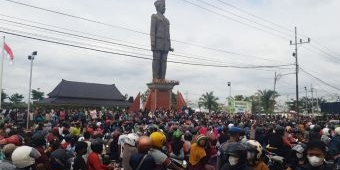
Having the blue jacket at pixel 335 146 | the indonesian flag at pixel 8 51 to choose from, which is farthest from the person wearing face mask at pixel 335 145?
the indonesian flag at pixel 8 51

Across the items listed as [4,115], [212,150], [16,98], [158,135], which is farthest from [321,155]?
[16,98]

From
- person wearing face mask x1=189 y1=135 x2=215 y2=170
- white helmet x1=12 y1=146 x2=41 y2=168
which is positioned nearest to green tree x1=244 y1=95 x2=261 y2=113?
person wearing face mask x1=189 y1=135 x2=215 y2=170

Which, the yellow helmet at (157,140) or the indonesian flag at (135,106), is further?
the indonesian flag at (135,106)

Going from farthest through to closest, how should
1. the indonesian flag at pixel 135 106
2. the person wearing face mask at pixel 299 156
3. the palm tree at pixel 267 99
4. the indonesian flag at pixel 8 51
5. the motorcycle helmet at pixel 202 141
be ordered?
the palm tree at pixel 267 99 < the indonesian flag at pixel 135 106 < the indonesian flag at pixel 8 51 < the motorcycle helmet at pixel 202 141 < the person wearing face mask at pixel 299 156

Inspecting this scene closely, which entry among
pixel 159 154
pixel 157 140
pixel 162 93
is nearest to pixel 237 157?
pixel 159 154

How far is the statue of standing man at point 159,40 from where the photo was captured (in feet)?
130

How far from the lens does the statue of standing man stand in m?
39.5

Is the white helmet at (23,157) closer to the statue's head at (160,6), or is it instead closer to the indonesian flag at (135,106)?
the indonesian flag at (135,106)

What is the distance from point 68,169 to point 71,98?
151ft

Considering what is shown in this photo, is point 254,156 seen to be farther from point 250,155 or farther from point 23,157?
point 23,157

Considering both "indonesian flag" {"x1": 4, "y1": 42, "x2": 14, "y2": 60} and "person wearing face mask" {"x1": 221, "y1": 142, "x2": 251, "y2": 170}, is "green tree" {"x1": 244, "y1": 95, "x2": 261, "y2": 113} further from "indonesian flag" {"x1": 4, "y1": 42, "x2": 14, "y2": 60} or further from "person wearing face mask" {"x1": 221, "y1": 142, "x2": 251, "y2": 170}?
"person wearing face mask" {"x1": 221, "y1": 142, "x2": 251, "y2": 170}

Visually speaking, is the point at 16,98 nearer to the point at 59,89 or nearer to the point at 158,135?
the point at 59,89

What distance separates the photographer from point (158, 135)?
710 centimetres

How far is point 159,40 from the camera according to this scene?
3953 centimetres
